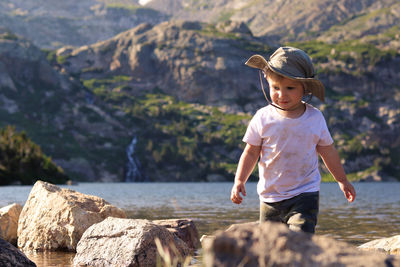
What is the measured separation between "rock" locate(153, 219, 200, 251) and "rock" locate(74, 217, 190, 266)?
2979 mm

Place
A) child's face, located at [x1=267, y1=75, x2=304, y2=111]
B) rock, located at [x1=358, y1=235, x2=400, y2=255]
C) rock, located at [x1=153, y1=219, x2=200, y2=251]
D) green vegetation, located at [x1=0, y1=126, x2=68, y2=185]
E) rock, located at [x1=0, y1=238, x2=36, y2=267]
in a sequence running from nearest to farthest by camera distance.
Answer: child's face, located at [x1=267, y1=75, x2=304, y2=111] → rock, located at [x1=0, y1=238, x2=36, y2=267] → rock, located at [x1=358, y1=235, x2=400, y2=255] → rock, located at [x1=153, y1=219, x2=200, y2=251] → green vegetation, located at [x1=0, y1=126, x2=68, y2=185]

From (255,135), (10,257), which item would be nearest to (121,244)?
(10,257)

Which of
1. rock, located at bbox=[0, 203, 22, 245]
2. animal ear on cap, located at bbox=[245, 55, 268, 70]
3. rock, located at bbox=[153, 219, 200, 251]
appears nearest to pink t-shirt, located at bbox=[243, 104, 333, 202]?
animal ear on cap, located at bbox=[245, 55, 268, 70]

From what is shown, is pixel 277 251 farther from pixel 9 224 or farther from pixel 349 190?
pixel 9 224

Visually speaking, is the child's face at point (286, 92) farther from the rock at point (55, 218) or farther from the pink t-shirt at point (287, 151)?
the rock at point (55, 218)

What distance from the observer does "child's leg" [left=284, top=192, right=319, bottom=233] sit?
6.69m

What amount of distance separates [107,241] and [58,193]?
4.24 meters

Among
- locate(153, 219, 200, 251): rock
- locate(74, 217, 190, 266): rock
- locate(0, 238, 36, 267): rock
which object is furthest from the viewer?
locate(153, 219, 200, 251): rock

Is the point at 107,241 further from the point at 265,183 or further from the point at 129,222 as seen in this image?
the point at 265,183

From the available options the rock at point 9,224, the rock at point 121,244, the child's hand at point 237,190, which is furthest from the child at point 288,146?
the rock at point 9,224

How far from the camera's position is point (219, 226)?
75.1 feet

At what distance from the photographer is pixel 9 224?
1628 centimetres

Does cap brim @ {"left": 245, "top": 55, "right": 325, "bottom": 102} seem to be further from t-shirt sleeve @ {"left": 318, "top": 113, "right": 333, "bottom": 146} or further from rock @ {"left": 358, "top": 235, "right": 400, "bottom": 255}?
rock @ {"left": 358, "top": 235, "right": 400, "bottom": 255}

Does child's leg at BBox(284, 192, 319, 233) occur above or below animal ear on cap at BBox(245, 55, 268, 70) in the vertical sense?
below
